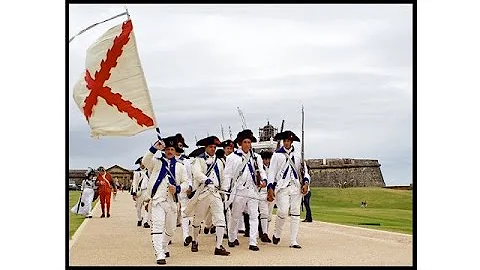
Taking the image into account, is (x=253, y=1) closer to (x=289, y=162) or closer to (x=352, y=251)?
(x=289, y=162)

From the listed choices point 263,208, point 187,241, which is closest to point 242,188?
point 263,208

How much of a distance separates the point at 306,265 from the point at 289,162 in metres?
2.49

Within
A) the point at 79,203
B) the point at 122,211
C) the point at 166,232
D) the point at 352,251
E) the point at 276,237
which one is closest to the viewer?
the point at 166,232

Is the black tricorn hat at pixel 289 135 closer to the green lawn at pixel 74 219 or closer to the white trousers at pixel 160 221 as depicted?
the white trousers at pixel 160 221

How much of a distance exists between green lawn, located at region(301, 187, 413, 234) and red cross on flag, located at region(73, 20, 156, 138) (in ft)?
24.7

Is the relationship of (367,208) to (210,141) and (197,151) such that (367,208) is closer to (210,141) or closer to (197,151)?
(197,151)

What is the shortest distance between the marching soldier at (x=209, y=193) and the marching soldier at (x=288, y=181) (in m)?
1.04

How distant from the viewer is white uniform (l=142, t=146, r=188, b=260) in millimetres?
11898

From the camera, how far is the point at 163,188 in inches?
475

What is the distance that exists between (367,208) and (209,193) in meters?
10.6

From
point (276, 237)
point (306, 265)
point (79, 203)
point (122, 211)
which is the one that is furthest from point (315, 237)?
point (122, 211)

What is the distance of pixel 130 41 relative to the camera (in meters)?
11.6

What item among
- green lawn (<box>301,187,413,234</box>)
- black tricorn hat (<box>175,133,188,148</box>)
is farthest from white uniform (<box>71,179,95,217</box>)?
black tricorn hat (<box>175,133,188,148</box>)

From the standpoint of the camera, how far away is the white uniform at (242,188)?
13.8 metres
